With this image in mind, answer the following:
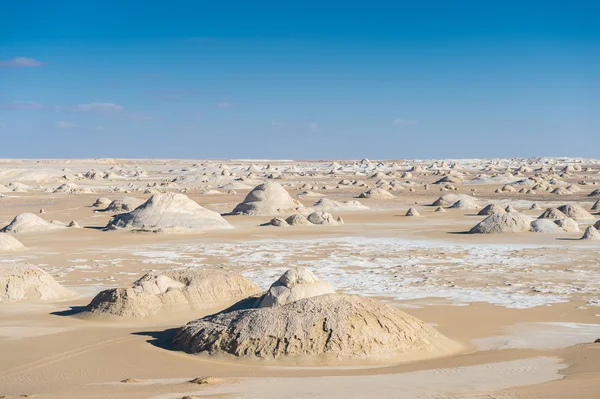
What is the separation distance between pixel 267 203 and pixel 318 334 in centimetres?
2117

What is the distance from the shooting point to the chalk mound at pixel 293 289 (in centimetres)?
902

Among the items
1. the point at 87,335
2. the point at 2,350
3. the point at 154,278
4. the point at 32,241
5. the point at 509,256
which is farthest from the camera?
the point at 32,241

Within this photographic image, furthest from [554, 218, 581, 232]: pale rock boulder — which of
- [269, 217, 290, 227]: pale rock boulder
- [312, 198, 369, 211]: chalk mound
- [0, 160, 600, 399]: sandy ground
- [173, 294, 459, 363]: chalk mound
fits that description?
[173, 294, 459, 363]: chalk mound

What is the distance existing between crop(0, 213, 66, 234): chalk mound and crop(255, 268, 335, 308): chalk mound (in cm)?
1557

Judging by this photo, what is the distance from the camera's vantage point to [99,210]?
32.7 m

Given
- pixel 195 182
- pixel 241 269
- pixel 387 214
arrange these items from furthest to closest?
pixel 195 182
pixel 387 214
pixel 241 269

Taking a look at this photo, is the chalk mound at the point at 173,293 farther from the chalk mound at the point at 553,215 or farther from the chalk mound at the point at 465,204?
the chalk mound at the point at 465,204

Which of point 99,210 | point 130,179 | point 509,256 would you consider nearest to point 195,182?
point 130,179

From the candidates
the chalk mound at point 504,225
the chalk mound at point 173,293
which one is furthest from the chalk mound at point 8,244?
the chalk mound at point 504,225

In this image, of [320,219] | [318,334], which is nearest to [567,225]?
[320,219]

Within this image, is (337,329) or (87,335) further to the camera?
(87,335)

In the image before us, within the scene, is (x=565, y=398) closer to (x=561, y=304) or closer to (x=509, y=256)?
(x=561, y=304)

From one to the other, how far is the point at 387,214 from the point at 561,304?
61.5ft

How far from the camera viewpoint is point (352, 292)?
13.0 m
